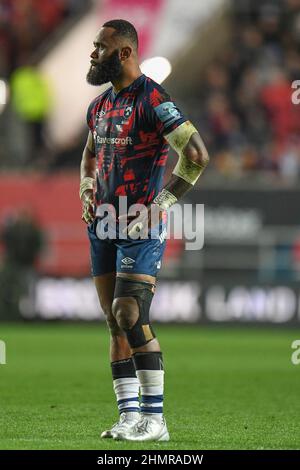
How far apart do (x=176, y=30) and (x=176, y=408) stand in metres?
14.8

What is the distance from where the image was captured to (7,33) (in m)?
21.8

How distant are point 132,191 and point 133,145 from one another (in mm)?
256

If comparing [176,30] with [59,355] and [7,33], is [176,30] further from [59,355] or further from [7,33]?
[59,355]

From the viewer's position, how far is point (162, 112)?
669 cm

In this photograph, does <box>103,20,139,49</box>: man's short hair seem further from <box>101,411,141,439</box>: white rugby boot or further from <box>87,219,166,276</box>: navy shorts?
<box>101,411,141,439</box>: white rugby boot

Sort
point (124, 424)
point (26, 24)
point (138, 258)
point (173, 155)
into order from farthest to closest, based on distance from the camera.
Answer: point (26, 24) → point (173, 155) → point (124, 424) → point (138, 258)

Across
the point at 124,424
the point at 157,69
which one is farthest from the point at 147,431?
the point at 157,69

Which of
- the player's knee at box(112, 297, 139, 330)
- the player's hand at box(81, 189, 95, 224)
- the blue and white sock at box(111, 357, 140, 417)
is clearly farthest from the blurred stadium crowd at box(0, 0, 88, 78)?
the player's knee at box(112, 297, 139, 330)

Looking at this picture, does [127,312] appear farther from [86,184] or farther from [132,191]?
[86,184]

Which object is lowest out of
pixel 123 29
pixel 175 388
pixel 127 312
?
pixel 175 388

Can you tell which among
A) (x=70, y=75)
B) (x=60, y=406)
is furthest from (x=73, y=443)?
(x=70, y=75)

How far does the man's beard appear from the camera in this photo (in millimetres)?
6855

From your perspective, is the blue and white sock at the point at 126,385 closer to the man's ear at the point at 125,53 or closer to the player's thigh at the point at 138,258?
the player's thigh at the point at 138,258

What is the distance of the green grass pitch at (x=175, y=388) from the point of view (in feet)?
23.0
